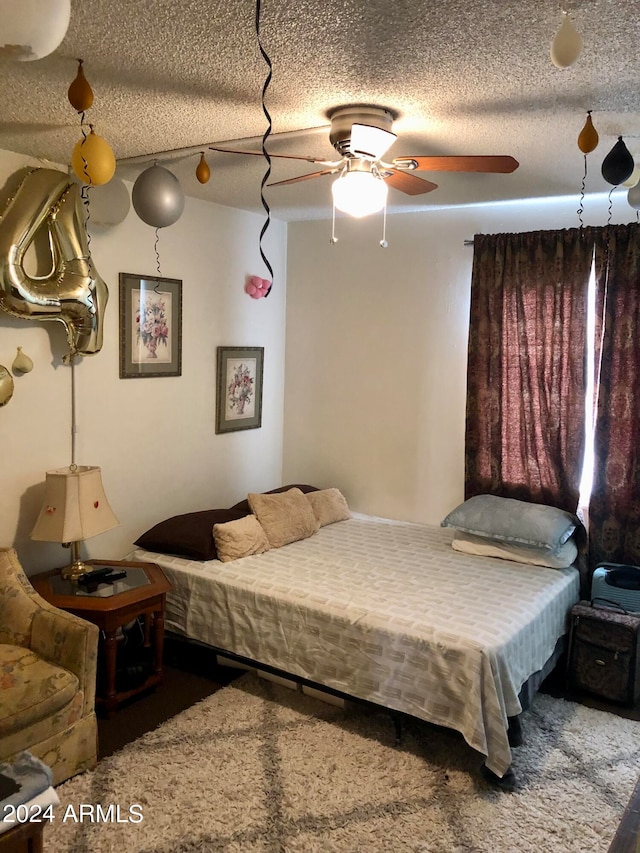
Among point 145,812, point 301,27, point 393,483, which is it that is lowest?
point 145,812

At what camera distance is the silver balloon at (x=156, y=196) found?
2.77 m

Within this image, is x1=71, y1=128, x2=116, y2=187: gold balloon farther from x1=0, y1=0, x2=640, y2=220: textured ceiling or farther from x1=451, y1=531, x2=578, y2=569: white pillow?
x1=451, y1=531, x2=578, y2=569: white pillow

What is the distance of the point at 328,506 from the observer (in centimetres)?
421

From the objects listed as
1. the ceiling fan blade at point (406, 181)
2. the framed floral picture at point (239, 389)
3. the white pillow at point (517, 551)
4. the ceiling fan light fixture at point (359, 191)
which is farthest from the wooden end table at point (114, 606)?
the ceiling fan blade at point (406, 181)

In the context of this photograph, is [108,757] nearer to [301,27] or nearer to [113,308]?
[113,308]

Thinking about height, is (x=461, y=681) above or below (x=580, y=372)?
below

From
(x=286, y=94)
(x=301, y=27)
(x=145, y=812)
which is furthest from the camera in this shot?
(x=145, y=812)

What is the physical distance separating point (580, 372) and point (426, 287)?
1111mm

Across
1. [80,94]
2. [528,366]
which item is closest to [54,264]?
[80,94]

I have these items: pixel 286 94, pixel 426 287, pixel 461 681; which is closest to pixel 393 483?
pixel 426 287

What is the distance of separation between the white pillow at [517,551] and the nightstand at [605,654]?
11.3 inches

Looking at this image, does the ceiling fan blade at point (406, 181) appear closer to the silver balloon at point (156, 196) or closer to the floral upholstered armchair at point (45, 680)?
the silver balloon at point (156, 196)

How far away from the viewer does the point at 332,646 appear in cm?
291

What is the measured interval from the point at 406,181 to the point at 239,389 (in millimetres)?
2124
